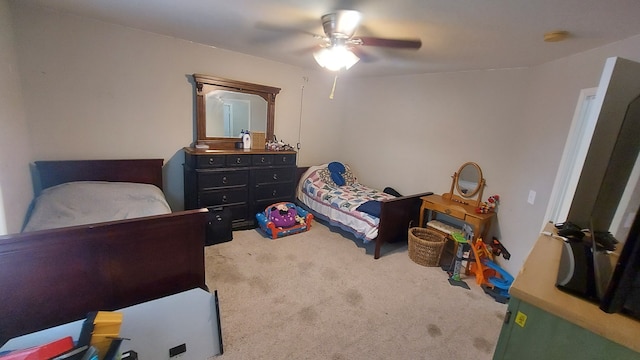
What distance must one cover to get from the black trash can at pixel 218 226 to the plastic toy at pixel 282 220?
454 mm

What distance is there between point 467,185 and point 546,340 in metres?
2.67

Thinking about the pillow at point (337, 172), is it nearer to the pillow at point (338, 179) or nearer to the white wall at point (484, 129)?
the pillow at point (338, 179)

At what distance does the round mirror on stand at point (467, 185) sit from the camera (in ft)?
10.2

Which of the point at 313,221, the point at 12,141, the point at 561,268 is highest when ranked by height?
the point at 12,141

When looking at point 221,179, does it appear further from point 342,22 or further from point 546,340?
point 546,340

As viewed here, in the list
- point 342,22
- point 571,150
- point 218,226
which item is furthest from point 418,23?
point 218,226

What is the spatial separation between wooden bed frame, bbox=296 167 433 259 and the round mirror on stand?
308 millimetres

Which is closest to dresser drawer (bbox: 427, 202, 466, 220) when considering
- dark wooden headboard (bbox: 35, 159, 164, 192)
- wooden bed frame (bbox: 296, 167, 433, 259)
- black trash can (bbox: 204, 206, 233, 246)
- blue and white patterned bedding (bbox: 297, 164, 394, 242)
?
wooden bed frame (bbox: 296, 167, 433, 259)

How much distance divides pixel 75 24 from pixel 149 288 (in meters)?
2.61

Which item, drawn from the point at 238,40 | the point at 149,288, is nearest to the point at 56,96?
the point at 238,40

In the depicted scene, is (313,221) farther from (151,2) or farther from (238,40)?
(151,2)

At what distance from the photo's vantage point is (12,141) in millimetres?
1975

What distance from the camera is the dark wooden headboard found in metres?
2.46

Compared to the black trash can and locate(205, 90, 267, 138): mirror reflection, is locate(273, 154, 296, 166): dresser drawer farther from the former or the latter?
the black trash can
